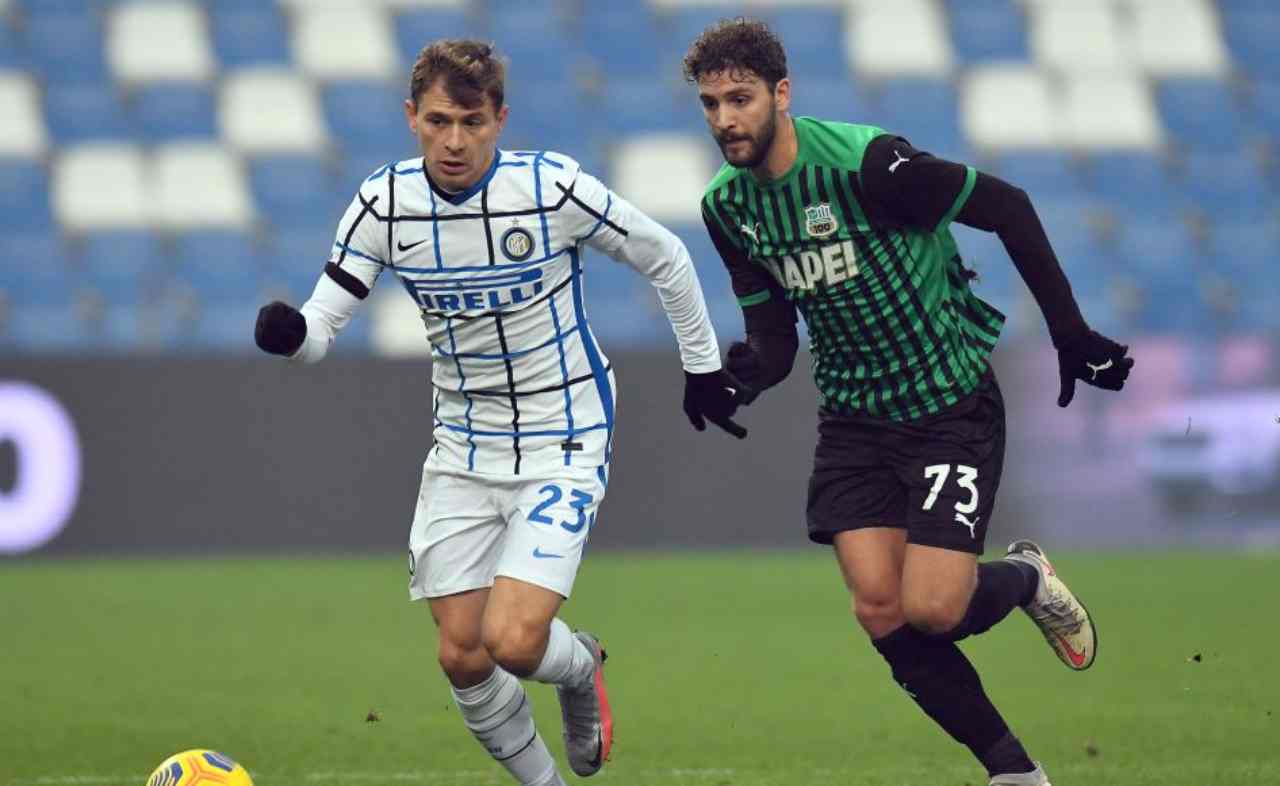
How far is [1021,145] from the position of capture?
1709cm

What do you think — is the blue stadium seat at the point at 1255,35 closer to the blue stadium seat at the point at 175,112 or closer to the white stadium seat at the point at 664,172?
the white stadium seat at the point at 664,172

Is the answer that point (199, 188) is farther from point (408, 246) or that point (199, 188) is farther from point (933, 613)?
point (933, 613)

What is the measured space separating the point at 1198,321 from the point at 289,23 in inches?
305

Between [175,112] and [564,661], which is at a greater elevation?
[175,112]

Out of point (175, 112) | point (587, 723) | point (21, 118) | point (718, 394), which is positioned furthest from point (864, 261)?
point (21, 118)

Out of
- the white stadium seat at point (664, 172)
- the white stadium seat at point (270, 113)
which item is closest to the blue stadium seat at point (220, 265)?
the white stadium seat at point (270, 113)

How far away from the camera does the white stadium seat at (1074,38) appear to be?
17797 mm

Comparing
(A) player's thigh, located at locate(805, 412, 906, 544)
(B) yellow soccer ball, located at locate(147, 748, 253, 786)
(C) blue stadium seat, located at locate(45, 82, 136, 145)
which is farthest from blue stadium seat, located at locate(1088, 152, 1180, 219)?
(B) yellow soccer ball, located at locate(147, 748, 253, 786)

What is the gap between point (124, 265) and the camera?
15.4 m

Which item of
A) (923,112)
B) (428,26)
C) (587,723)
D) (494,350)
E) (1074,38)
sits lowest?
(587,723)

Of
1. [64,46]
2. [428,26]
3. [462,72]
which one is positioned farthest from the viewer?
[428,26]

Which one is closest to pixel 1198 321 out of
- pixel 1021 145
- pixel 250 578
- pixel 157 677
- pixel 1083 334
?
pixel 1021 145

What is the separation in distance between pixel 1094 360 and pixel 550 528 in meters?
1.42

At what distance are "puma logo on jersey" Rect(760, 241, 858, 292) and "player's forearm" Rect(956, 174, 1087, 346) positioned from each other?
30 cm
